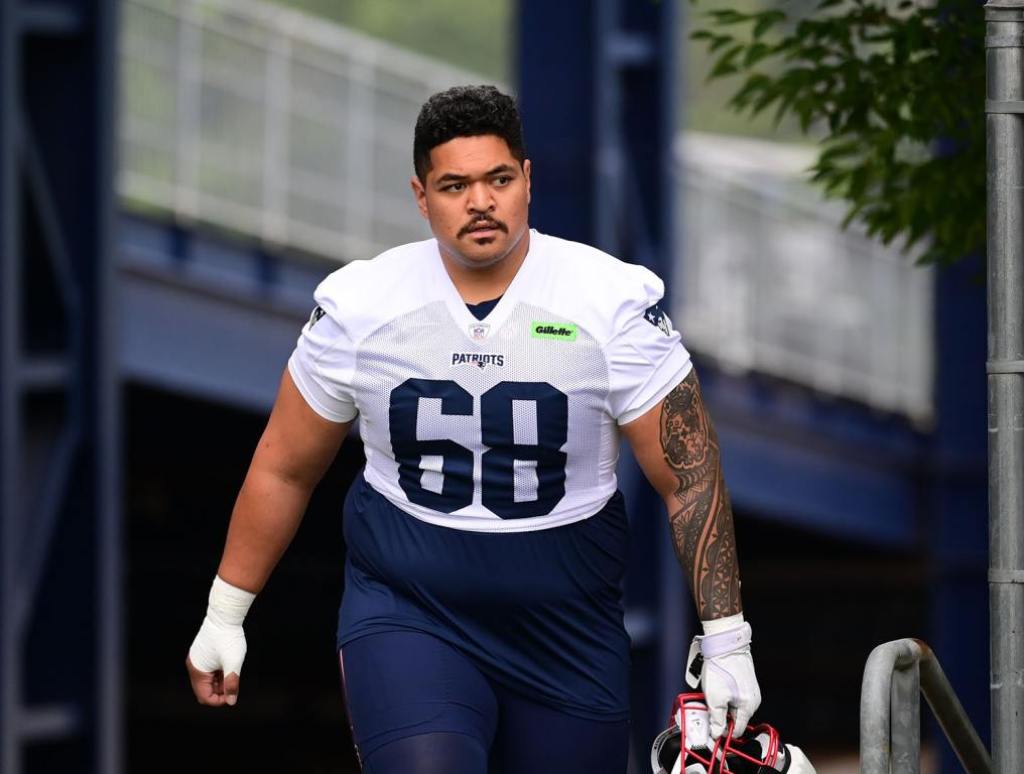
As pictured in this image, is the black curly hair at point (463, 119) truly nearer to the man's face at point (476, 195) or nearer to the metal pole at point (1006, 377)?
the man's face at point (476, 195)

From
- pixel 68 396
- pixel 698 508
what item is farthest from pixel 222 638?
pixel 68 396

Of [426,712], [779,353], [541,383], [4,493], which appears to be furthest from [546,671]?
[779,353]

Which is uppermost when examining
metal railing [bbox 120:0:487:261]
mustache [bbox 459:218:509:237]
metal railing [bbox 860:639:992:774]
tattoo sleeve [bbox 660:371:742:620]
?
metal railing [bbox 120:0:487:261]

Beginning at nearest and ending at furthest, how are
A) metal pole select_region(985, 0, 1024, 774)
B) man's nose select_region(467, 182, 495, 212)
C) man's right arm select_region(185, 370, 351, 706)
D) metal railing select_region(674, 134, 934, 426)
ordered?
metal pole select_region(985, 0, 1024, 774)
man's nose select_region(467, 182, 495, 212)
man's right arm select_region(185, 370, 351, 706)
metal railing select_region(674, 134, 934, 426)

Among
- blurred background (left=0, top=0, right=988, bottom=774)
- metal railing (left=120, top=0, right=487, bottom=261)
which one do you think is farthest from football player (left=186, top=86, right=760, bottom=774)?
metal railing (left=120, top=0, right=487, bottom=261)

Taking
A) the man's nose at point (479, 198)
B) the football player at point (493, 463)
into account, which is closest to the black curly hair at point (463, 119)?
the football player at point (493, 463)

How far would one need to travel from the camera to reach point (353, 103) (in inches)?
546

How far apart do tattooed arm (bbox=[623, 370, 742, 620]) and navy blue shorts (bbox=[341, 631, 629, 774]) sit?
1.44 ft

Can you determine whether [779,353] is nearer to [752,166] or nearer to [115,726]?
[752,166]

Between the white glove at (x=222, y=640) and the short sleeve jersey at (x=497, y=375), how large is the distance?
0.51m

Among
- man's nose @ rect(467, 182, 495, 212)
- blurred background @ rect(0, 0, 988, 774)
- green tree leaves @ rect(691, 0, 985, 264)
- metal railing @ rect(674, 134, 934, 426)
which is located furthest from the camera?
metal railing @ rect(674, 134, 934, 426)

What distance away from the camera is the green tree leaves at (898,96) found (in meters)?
5.98

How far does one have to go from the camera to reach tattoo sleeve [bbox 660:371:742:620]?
457cm

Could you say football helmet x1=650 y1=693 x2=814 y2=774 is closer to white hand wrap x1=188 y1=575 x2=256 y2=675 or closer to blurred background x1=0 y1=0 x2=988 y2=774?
white hand wrap x1=188 y1=575 x2=256 y2=675
